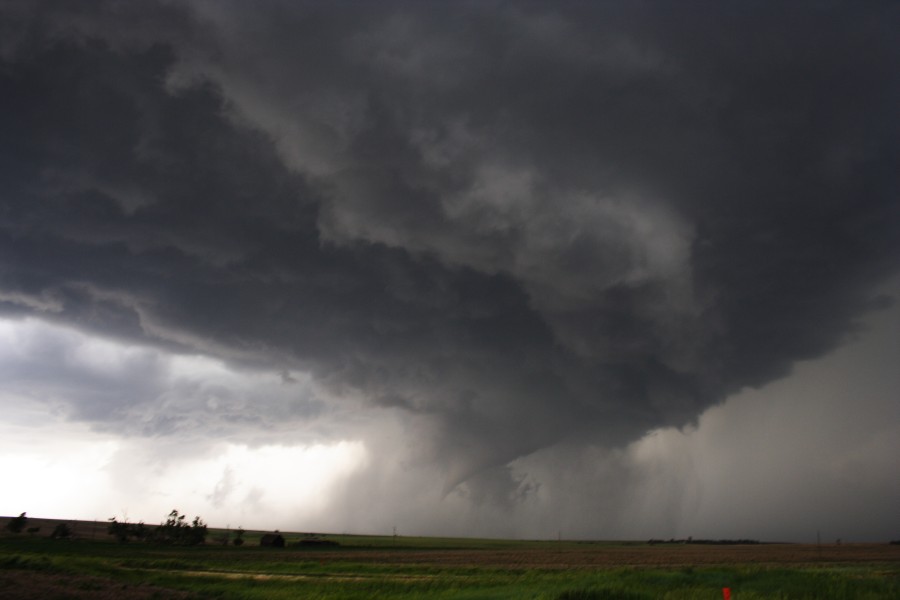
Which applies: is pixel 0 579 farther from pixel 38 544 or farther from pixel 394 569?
pixel 38 544

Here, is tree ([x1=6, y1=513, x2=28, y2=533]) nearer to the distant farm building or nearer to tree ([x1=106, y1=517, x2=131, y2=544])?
tree ([x1=106, y1=517, x2=131, y2=544])

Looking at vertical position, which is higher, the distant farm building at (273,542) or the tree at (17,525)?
the tree at (17,525)

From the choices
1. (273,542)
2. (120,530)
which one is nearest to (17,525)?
(120,530)

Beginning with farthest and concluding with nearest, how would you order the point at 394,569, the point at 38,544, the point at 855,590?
the point at 38,544 → the point at 394,569 → the point at 855,590

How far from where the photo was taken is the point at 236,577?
62594 mm

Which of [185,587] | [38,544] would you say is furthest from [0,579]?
[38,544]

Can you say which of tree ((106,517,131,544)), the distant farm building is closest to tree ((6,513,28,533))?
tree ((106,517,131,544))

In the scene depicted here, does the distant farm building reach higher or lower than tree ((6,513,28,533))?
lower

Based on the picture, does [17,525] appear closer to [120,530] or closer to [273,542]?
[120,530]

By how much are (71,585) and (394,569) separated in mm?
43293

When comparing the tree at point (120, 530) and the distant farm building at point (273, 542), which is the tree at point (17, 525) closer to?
the tree at point (120, 530)

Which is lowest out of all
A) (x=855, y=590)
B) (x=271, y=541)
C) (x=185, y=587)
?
(x=271, y=541)

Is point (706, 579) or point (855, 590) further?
point (706, 579)

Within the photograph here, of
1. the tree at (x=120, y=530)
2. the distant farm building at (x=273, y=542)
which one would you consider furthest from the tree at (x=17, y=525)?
the distant farm building at (x=273, y=542)
